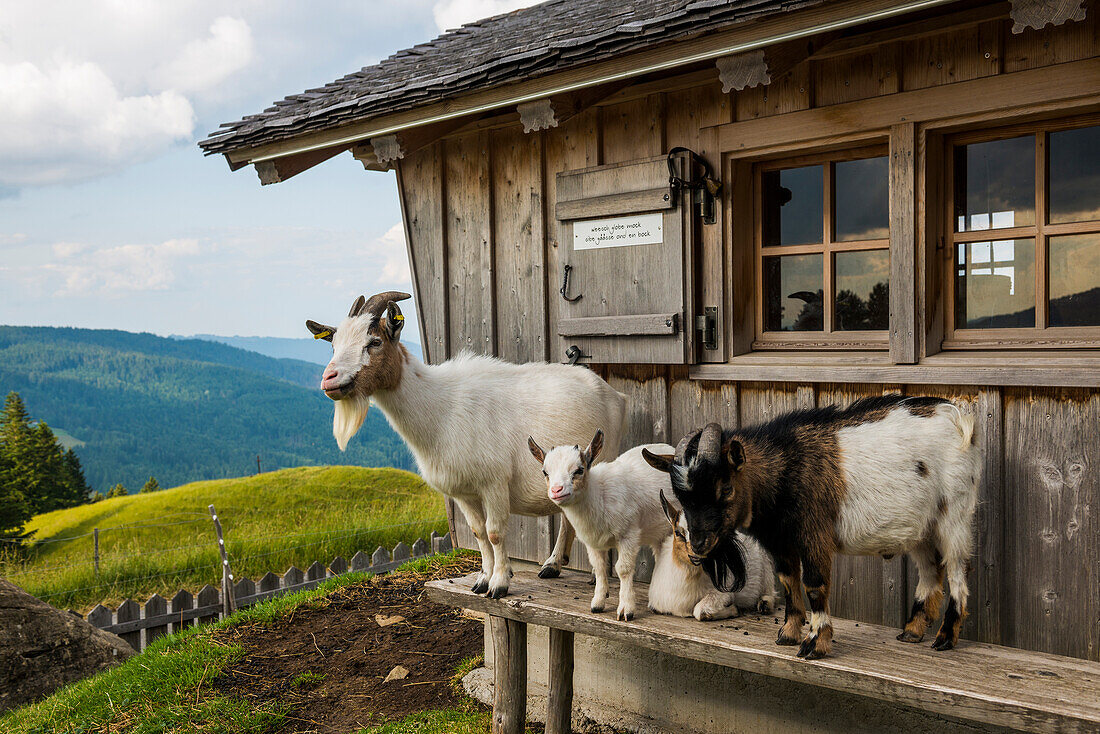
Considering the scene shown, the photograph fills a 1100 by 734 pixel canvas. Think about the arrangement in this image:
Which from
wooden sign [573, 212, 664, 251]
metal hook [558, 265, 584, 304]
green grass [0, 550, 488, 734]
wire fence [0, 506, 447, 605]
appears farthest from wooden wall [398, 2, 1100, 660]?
wire fence [0, 506, 447, 605]

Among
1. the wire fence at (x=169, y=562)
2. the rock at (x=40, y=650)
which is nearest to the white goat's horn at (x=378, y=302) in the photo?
the rock at (x=40, y=650)

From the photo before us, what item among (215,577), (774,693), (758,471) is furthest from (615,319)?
(215,577)

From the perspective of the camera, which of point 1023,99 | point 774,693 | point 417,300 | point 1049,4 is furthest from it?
point 417,300

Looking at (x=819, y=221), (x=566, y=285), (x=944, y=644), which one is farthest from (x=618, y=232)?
(x=944, y=644)

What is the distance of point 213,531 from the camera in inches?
550

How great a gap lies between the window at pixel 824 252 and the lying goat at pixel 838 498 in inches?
33.0

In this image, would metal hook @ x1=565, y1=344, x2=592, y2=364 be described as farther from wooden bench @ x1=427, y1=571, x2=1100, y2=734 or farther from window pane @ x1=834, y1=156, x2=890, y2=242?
window pane @ x1=834, y1=156, x2=890, y2=242

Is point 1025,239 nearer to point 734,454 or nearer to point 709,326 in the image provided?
point 709,326

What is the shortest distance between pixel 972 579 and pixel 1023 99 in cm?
216

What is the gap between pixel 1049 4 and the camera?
2.92 metres

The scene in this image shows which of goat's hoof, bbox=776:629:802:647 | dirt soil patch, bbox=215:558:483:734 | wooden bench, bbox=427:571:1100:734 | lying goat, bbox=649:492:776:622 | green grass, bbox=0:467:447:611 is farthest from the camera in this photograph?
green grass, bbox=0:467:447:611

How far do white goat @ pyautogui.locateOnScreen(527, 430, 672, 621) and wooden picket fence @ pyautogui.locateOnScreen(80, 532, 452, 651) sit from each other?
5631 mm

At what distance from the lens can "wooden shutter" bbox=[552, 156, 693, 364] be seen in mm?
4324

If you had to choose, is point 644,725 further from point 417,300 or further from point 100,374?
point 100,374
